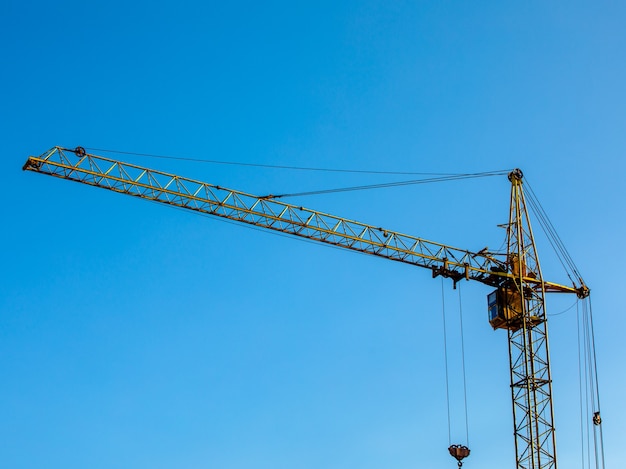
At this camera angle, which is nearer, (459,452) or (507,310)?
(459,452)

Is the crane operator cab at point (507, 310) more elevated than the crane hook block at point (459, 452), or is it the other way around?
the crane operator cab at point (507, 310)

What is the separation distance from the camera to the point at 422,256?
8056cm

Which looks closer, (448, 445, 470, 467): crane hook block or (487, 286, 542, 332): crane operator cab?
(448, 445, 470, 467): crane hook block

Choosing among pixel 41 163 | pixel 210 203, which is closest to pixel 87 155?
pixel 41 163

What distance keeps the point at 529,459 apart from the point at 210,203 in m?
35.7

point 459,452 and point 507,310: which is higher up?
point 507,310

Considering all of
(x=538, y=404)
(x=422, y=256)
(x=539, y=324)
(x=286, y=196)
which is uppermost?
(x=286, y=196)

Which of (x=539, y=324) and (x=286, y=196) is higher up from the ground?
(x=286, y=196)

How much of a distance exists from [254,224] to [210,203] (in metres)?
4.40

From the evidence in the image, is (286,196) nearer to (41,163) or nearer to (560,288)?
(41,163)

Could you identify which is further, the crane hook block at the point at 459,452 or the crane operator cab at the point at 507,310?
the crane operator cab at the point at 507,310

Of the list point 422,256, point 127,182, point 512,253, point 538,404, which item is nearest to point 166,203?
point 127,182

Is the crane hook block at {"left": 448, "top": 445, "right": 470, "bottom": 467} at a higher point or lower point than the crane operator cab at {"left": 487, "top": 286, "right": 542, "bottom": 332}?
lower

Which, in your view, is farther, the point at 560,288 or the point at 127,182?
the point at 560,288
